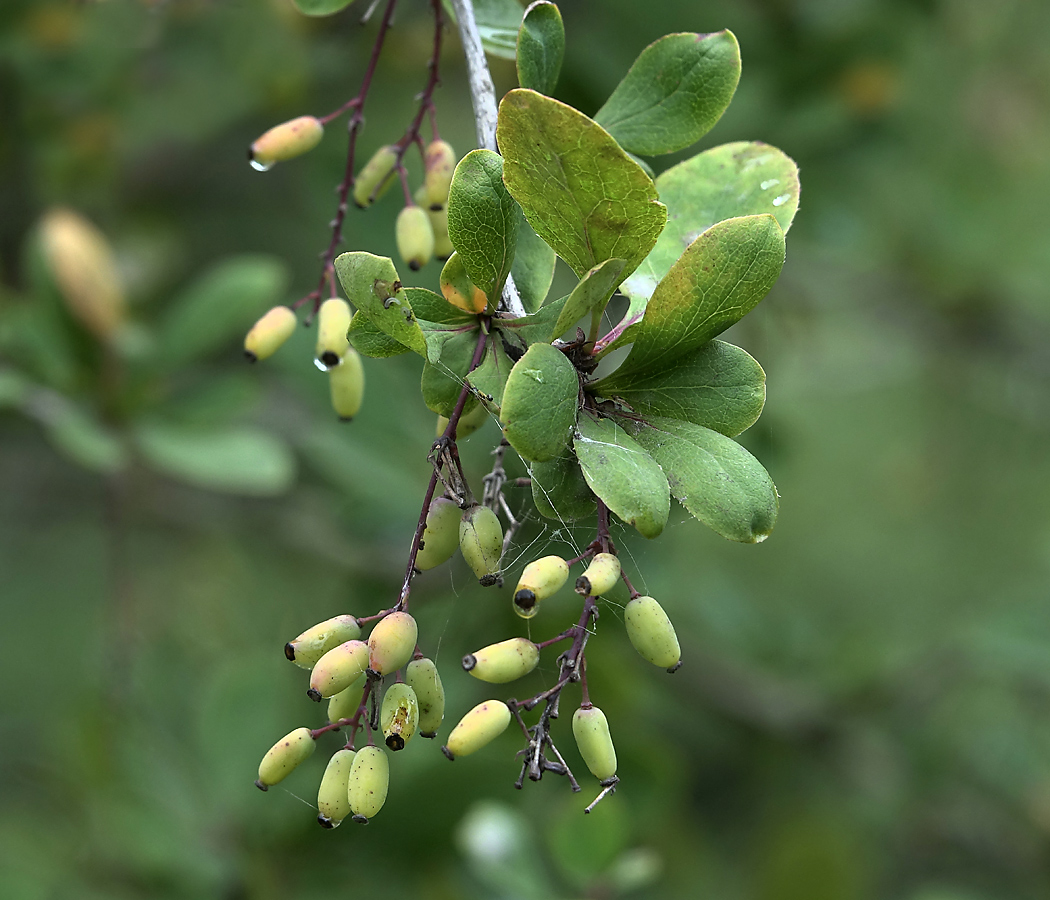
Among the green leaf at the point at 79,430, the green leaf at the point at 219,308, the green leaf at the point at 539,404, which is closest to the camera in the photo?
the green leaf at the point at 539,404

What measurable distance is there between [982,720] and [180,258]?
2.03 meters

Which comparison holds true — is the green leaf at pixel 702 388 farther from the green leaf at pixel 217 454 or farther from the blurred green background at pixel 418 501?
the green leaf at pixel 217 454

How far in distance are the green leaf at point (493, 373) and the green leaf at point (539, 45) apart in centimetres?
13

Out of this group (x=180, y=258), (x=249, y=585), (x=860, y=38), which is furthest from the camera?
(x=249, y=585)

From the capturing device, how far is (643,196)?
0.40m

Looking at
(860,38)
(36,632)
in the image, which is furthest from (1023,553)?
(36,632)

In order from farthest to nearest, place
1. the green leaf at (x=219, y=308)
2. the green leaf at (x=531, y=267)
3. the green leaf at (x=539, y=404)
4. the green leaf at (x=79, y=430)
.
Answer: the green leaf at (x=219, y=308), the green leaf at (x=79, y=430), the green leaf at (x=531, y=267), the green leaf at (x=539, y=404)

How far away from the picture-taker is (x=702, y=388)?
450 millimetres

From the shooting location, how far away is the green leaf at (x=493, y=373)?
43 centimetres

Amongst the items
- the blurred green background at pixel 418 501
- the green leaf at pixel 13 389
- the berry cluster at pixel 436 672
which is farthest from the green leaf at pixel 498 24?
the green leaf at pixel 13 389

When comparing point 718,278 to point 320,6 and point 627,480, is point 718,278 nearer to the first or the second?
point 627,480

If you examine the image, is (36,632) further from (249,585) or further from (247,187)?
(247,187)

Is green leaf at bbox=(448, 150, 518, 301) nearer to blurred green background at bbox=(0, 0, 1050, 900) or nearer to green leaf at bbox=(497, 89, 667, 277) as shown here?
green leaf at bbox=(497, 89, 667, 277)

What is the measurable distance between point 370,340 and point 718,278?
0.52 feet
